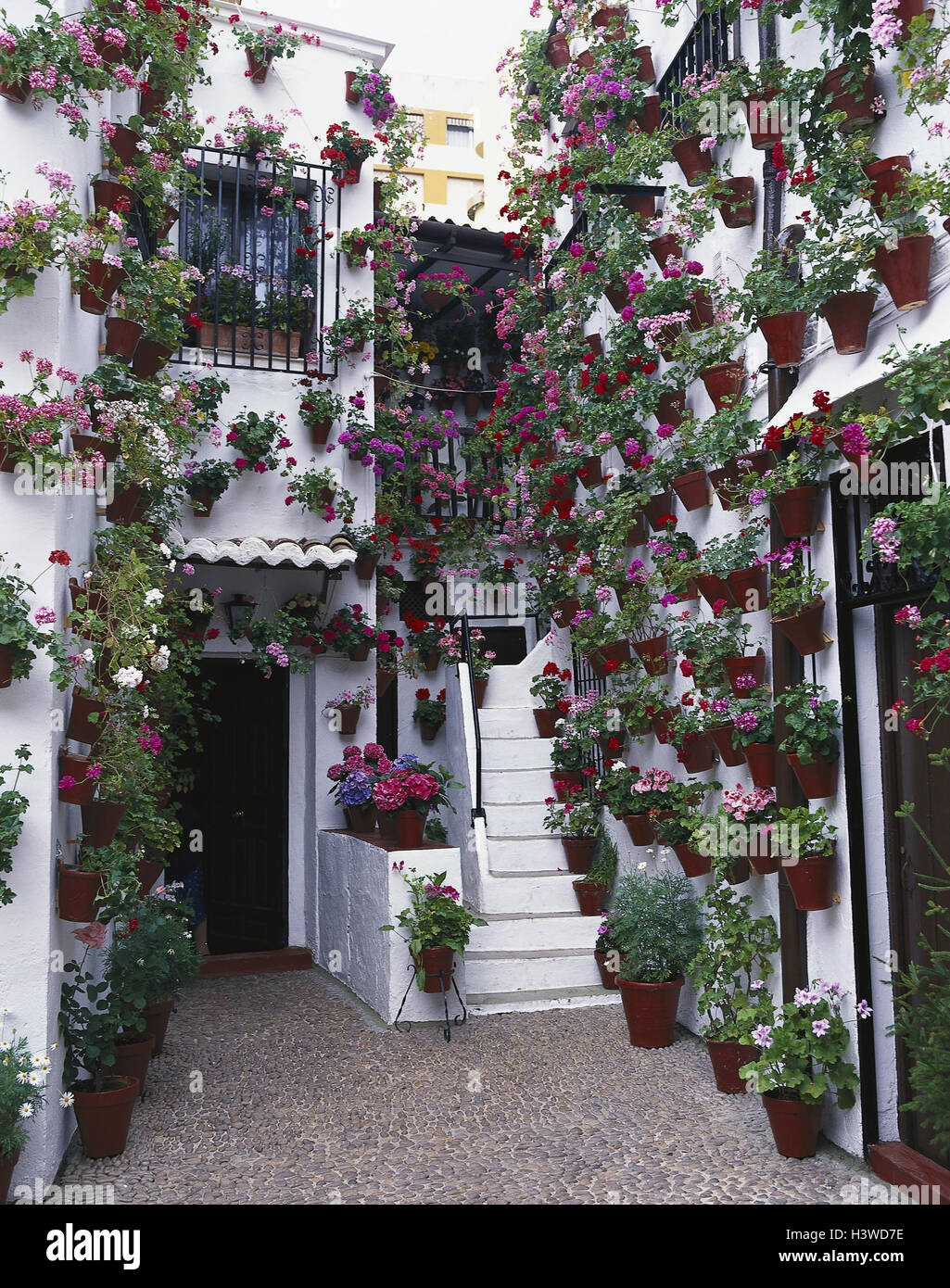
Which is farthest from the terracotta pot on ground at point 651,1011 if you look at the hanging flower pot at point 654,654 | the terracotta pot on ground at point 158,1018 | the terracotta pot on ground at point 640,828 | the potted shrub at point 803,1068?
the terracotta pot on ground at point 158,1018

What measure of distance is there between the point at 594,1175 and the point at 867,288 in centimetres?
374

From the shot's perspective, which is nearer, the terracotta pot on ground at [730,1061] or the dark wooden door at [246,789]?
the terracotta pot on ground at [730,1061]

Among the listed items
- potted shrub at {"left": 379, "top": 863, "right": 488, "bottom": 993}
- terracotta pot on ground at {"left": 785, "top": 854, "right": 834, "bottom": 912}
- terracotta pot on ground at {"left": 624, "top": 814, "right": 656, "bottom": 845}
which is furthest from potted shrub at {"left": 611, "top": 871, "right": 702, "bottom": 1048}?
terracotta pot on ground at {"left": 785, "top": 854, "right": 834, "bottom": 912}

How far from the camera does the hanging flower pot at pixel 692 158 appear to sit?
5.97 metres

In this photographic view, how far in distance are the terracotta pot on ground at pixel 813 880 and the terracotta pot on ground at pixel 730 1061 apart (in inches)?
41.8

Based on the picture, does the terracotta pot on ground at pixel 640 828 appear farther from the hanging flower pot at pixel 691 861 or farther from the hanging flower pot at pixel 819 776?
the hanging flower pot at pixel 819 776

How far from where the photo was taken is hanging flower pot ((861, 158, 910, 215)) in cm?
387

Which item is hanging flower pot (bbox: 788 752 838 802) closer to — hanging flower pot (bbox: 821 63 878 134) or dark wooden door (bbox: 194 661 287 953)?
hanging flower pot (bbox: 821 63 878 134)

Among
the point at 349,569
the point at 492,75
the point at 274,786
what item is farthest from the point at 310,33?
the point at 492,75

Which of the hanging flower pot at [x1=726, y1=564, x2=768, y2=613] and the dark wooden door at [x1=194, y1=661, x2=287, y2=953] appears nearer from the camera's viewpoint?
the hanging flower pot at [x1=726, y1=564, x2=768, y2=613]

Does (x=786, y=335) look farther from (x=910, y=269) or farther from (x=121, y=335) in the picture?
(x=121, y=335)

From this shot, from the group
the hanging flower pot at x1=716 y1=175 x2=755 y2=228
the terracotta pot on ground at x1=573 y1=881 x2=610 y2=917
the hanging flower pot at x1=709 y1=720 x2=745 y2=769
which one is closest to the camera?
the hanging flower pot at x1=709 y1=720 x2=745 y2=769

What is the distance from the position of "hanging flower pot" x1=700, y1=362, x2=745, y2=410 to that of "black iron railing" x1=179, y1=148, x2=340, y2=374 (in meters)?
3.96
